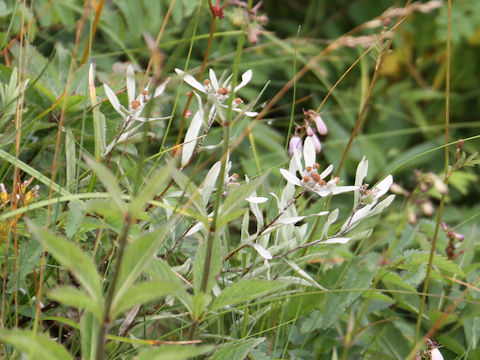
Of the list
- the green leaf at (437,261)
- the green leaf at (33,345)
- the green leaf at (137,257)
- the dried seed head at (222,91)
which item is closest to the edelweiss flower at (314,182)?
the dried seed head at (222,91)

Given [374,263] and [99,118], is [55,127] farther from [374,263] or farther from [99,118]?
[374,263]

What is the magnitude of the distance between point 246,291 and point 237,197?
0.45 feet

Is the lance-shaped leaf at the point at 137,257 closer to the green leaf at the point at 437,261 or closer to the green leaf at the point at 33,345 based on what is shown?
the green leaf at the point at 33,345

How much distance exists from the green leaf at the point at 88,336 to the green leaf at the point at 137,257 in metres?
0.15

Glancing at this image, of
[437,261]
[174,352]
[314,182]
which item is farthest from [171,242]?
[437,261]

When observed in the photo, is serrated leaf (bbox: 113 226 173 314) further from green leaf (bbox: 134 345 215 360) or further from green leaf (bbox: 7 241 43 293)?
green leaf (bbox: 7 241 43 293)

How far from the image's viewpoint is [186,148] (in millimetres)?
1247

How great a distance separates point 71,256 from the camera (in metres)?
0.79

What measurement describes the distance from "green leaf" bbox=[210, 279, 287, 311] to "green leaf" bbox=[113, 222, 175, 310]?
176 millimetres

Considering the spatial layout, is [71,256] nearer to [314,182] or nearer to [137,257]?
[137,257]

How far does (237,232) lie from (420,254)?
34.6 inches

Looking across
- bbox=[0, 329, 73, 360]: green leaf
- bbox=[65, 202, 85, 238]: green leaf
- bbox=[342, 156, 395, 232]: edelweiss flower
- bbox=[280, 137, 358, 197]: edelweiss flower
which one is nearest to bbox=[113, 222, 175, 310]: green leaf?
bbox=[0, 329, 73, 360]: green leaf

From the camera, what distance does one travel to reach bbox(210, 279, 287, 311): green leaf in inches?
36.2

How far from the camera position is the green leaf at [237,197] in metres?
0.92
